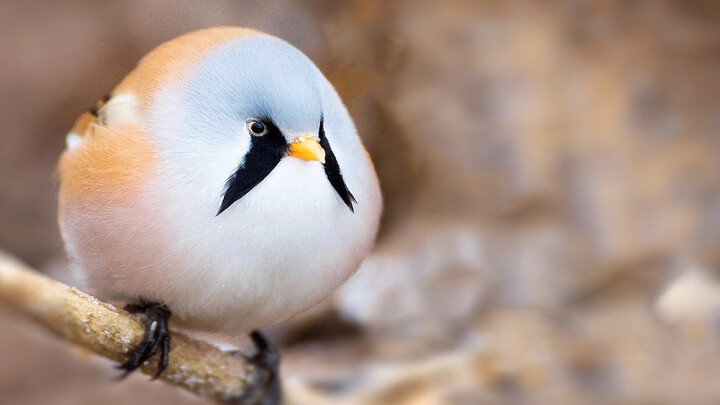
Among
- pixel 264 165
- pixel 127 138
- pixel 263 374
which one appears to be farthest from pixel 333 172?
pixel 263 374

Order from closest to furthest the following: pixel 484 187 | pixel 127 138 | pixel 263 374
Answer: pixel 127 138 → pixel 263 374 → pixel 484 187

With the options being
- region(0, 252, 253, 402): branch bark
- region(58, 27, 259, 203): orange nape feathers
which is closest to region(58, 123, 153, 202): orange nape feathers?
region(58, 27, 259, 203): orange nape feathers

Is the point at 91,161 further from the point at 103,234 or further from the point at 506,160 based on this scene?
the point at 506,160

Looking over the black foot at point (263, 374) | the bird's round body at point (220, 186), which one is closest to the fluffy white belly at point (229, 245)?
the bird's round body at point (220, 186)

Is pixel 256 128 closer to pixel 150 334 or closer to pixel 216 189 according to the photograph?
pixel 216 189

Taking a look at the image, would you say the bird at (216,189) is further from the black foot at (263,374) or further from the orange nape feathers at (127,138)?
the black foot at (263,374)

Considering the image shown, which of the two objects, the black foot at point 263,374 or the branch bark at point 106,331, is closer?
the branch bark at point 106,331

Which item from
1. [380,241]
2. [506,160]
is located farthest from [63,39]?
[506,160]
